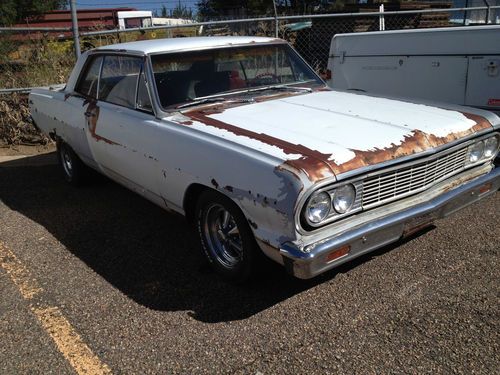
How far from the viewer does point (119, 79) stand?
15.0 ft

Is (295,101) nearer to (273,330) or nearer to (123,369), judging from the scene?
(273,330)

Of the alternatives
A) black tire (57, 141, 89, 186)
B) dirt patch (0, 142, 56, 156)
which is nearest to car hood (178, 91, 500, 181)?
black tire (57, 141, 89, 186)

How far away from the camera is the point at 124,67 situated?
4.49m

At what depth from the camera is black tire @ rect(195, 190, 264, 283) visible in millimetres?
3188

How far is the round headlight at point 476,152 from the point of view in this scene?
148 inches

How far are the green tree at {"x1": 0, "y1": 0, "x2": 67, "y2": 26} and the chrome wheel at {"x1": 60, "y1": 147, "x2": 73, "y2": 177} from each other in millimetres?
14564

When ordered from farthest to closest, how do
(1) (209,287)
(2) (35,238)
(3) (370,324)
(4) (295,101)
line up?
(2) (35,238) < (4) (295,101) < (1) (209,287) < (3) (370,324)

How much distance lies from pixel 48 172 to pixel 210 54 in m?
3.34

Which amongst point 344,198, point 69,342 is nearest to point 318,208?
point 344,198

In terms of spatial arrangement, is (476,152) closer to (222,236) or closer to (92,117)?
(222,236)

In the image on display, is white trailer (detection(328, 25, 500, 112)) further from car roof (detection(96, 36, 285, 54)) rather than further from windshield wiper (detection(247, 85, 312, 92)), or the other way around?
car roof (detection(96, 36, 285, 54))

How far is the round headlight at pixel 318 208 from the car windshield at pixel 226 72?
1607 mm

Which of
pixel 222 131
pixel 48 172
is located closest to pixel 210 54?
pixel 222 131

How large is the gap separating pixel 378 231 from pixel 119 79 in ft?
8.95
